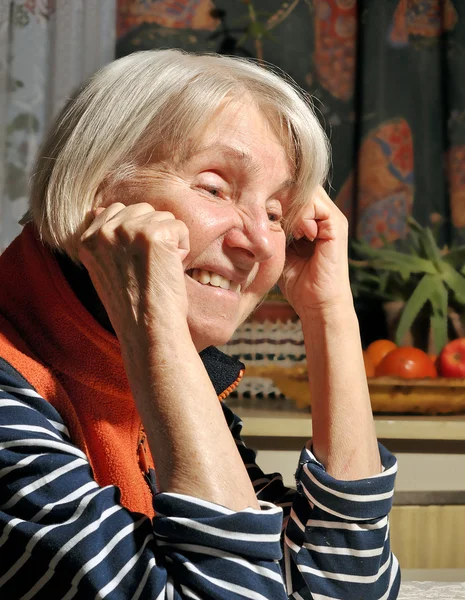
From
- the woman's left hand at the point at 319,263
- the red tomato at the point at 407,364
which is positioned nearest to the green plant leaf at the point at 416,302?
the red tomato at the point at 407,364

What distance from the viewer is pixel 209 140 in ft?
3.05

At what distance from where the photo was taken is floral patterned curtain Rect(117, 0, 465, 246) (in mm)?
2410

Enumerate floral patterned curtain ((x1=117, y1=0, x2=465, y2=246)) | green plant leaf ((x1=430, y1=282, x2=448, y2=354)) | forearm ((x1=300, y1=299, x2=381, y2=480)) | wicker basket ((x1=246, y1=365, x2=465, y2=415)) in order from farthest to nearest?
floral patterned curtain ((x1=117, y1=0, x2=465, y2=246)) → green plant leaf ((x1=430, y1=282, x2=448, y2=354)) → wicker basket ((x1=246, y1=365, x2=465, y2=415)) → forearm ((x1=300, y1=299, x2=381, y2=480))

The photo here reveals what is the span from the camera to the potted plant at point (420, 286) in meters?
2.14

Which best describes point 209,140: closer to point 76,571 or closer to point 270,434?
point 76,571

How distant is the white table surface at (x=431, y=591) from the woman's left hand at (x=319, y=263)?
38 centimetres

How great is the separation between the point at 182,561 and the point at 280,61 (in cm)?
199

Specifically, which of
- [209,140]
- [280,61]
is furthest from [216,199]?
[280,61]

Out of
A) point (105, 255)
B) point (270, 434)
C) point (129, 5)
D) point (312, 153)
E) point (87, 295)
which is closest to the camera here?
point (105, 255)

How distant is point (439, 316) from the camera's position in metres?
2.16

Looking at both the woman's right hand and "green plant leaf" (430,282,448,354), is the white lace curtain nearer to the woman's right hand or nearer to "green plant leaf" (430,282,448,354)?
"green plant leaf" (430,282,448,354)

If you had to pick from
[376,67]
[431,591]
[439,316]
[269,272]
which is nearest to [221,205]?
[269,272]

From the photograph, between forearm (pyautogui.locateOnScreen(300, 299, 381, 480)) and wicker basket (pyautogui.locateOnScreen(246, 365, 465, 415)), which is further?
wicker basket (pyautogui.locateOnScreen(246, 365, 465, 415))

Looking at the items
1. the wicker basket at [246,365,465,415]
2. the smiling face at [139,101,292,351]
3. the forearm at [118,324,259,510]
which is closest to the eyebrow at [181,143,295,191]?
the smiling face at [139,101,292,351]
